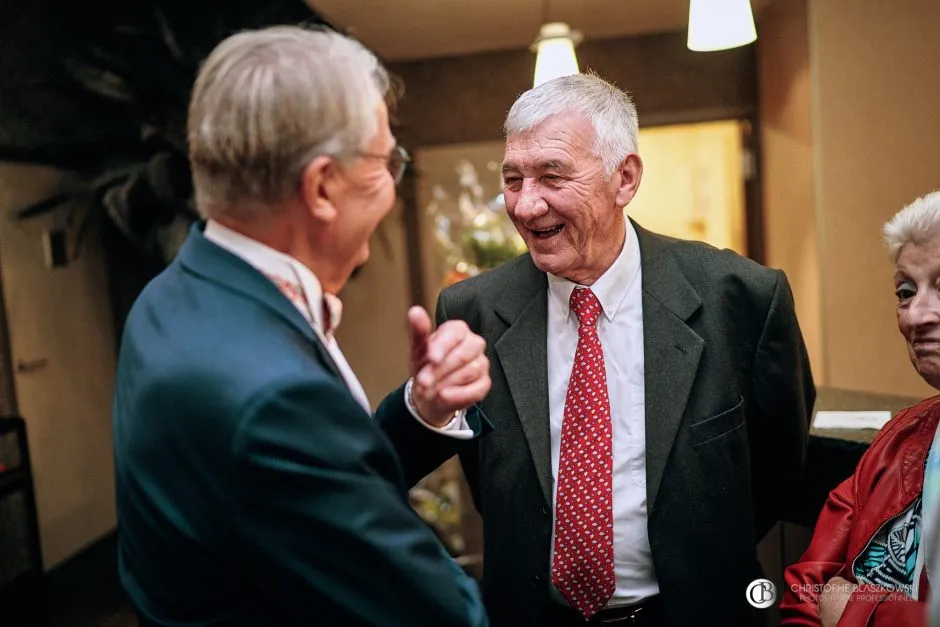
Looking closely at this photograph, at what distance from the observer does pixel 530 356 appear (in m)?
1.59

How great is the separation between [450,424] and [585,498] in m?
0.45

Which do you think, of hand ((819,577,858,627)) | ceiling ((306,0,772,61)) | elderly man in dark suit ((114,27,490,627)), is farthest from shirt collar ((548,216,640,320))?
ceiling ((306,0,772,61))

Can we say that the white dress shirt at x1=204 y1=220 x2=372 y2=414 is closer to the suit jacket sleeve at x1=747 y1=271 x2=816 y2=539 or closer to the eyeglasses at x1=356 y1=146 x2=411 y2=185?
the eyeglasses at x1=356 y1=146 x2=411 y2=185

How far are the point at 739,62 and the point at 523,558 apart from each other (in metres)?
4.42

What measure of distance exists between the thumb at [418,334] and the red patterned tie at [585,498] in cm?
55

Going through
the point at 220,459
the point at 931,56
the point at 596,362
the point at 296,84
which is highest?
the point at 931,56

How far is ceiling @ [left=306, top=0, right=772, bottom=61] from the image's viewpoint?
4223mm

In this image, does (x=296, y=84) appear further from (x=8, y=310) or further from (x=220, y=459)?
(x=8, y=310)

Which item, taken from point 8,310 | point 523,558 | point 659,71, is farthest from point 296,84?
point 659,71

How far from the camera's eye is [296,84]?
82 cm

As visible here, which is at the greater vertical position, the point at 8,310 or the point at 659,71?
the point at 659,71

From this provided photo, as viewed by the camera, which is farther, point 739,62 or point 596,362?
point 739,62

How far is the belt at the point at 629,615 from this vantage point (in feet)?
4.87

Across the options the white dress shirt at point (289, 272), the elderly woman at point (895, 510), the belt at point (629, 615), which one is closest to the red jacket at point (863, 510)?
the elderly woman at point (895, 510)
